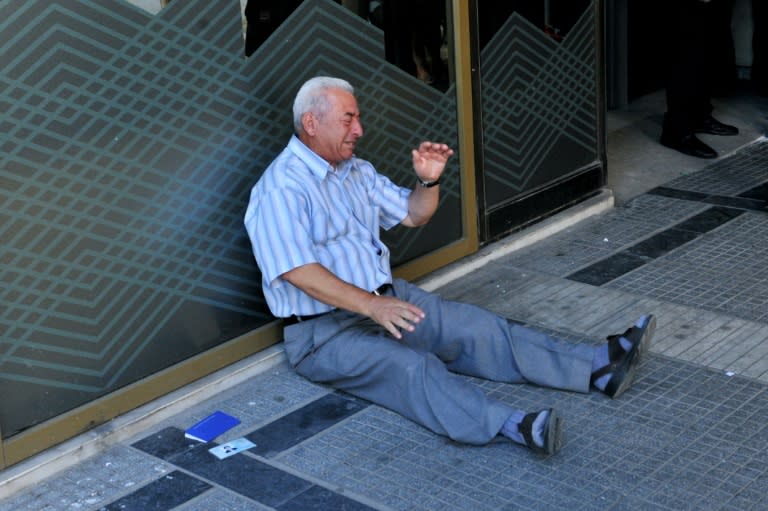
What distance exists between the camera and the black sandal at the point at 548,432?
3.70 m

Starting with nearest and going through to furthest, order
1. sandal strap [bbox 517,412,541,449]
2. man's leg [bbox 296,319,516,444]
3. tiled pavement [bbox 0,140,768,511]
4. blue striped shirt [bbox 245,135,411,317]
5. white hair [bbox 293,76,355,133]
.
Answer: tiled pavement [bbox 0,140,768,511] → sandal strap [bbox 517,412,541,449] → man's leg [bbox 296,319,516,444] → blue striped shirt [bbox 245,135,411,317] → white hair [bbox 293,76,355,133]

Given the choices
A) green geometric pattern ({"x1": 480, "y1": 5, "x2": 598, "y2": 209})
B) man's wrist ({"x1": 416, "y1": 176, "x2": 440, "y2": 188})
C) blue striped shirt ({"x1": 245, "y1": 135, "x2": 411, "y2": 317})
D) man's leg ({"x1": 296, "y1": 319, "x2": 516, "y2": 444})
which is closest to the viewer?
man's leg ({"x1": 296, "y1": 319, "x2": 516, "y2": 444})

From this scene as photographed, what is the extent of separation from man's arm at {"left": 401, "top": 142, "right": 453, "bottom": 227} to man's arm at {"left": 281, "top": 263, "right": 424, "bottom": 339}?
516 mm

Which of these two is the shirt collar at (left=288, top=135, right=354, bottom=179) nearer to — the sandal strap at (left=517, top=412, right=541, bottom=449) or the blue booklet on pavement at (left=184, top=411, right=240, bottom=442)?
the blue booklet on pavement at (left=184, top=411, right=240, bottom=442)

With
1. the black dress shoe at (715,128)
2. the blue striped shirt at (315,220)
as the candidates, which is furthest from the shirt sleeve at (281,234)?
the black dress shoe at (715,128)

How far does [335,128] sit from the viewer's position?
13.8 feet

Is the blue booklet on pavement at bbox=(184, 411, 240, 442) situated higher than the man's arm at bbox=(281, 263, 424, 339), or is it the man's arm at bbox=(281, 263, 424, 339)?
the man's arm at bbox=(281, 263, 424, 339)

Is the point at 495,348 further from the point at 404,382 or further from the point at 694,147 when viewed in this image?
the point at 694,147

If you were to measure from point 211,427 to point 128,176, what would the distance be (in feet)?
2.96

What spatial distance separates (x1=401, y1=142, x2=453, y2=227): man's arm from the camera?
4258 mm

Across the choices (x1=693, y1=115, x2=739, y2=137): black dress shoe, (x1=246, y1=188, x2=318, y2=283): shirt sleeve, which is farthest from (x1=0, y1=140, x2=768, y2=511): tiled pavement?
(x1=693, y1=115, x2=739, y2=137): black dress shoe

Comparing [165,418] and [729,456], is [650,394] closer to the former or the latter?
[729,456]

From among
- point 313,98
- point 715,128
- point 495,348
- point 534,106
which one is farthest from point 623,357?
point 715,128

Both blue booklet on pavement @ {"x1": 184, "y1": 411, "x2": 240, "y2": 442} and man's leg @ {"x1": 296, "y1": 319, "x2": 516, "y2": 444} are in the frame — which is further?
blue booklet on pavement @ {"x1": 184, "y1": 411, "x2": 240, "y2": 442}
